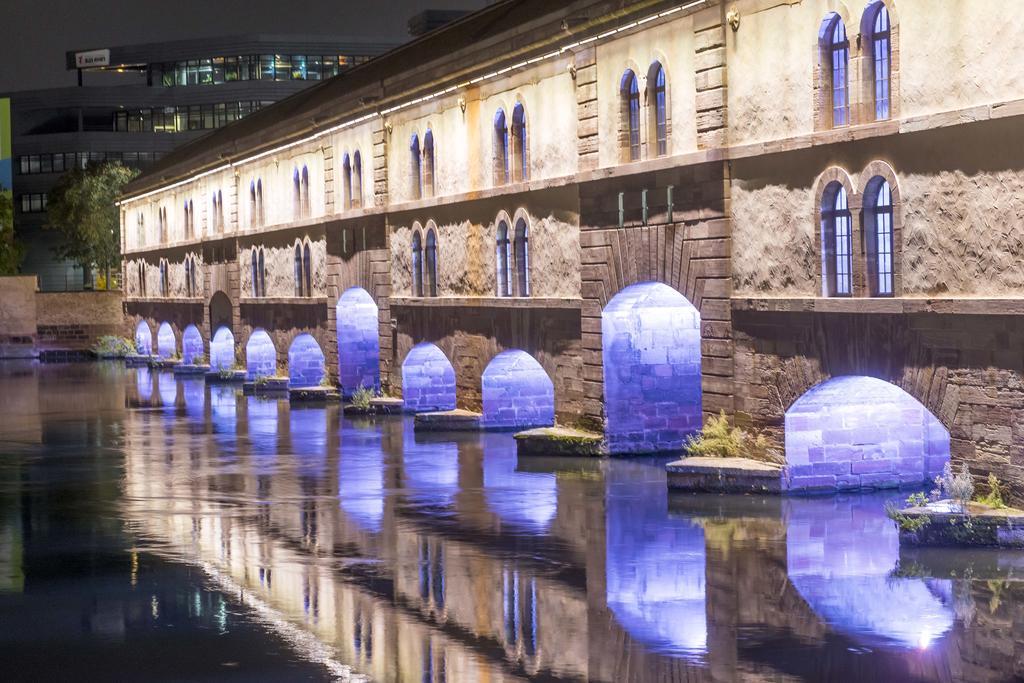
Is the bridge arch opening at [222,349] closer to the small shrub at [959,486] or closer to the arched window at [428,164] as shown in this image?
the arched window at [428,164]

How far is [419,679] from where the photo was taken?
12547 millimetres

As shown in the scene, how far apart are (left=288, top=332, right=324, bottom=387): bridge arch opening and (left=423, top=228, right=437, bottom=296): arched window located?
1196cm

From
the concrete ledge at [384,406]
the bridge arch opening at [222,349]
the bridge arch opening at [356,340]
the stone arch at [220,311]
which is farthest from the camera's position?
the bridge arch opening at [222,349]

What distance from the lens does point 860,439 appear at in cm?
2200

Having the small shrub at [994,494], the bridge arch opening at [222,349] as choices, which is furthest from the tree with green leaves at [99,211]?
the small shrub at [994,494]

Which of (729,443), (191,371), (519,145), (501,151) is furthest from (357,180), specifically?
(191,371)

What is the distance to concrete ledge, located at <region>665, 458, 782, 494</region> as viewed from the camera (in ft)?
71.7

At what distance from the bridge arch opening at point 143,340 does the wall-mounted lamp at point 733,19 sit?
54.3 metres

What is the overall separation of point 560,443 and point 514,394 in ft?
17.3

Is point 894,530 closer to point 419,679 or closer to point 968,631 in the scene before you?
point 968,631

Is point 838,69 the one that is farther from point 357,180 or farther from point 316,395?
point 316,395

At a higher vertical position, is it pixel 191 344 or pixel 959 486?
pixel 191 344

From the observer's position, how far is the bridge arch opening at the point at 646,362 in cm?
2683

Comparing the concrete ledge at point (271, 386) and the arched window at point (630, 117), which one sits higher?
the arched window at point (630, 117)
